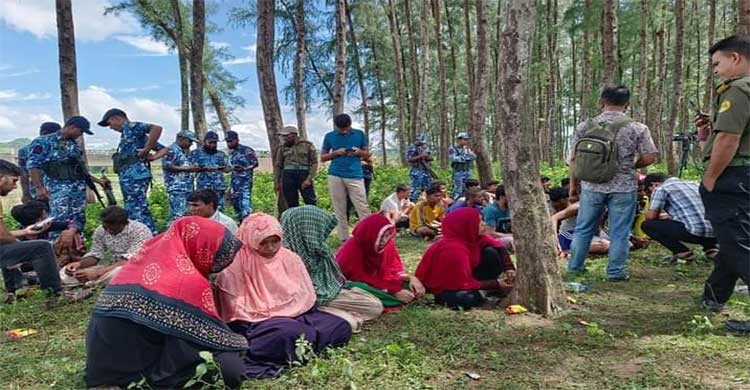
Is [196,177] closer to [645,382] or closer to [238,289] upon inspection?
[238,289]

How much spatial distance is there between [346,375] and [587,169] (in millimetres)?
2815

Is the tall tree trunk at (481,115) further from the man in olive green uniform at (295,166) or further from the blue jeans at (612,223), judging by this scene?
the blue jeans at (612,223)

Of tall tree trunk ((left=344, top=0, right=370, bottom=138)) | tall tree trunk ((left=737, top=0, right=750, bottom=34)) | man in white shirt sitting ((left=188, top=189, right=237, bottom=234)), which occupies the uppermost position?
tall tree trunk ((left=344, top=0, right=370, bottom=138))

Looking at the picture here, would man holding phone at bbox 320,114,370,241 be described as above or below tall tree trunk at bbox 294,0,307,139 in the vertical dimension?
Result: below

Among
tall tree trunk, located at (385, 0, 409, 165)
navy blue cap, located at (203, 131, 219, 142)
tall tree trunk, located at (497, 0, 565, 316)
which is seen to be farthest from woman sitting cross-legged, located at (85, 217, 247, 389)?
tall tree trunk, located at (385, 0, 409, 165)

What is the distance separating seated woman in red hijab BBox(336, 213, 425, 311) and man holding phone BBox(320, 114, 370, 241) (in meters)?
2.25

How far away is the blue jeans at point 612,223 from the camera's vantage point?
4.46 m

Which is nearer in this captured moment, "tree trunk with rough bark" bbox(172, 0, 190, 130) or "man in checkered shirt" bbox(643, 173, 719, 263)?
"man in checkered shirt" bbox(643, 173, 719, 263)

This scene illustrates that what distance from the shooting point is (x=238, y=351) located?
275 centimetres

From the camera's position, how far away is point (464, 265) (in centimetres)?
403

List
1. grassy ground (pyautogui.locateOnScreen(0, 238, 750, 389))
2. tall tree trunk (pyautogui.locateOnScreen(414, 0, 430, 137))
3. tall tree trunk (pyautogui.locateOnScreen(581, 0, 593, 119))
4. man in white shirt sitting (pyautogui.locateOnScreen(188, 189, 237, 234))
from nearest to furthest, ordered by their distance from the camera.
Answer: grassy ground (pyautogui.locateOnScreen(0, 238, 750, 389)), man in white shirt sitting (pyautogui.locateOnScreen(188, 189, 237, 234)), tall tree trunk (pyautogui.locateOnScreen(581, 0, 593, 119)), tall tree trunk (pyautogui.locateOnScreen(414, 0, 430, 137))

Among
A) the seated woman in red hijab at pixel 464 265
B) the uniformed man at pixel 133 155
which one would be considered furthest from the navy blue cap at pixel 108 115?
the seated woman in red hijab at pixel 464 265

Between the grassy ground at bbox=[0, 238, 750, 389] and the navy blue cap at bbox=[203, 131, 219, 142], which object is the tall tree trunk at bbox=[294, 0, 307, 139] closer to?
the navy blue cap at bbox=[203, 131, 219, 142]

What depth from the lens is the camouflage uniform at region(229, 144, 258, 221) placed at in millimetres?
7418
